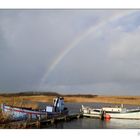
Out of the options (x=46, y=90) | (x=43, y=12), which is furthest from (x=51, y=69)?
(x=43, y=12)

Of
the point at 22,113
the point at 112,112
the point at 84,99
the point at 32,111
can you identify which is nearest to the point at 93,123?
the point at 84,99

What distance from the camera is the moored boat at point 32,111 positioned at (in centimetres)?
641

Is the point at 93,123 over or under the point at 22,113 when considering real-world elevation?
under

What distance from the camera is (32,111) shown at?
6.61m

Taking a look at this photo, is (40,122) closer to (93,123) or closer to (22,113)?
(22,113)

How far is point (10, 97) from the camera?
6199 mm

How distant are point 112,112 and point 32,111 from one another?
1084 mm

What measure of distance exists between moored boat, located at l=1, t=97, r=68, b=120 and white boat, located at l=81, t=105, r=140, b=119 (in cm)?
32

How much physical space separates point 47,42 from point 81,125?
1.11 meters

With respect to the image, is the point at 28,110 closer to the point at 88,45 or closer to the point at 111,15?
the point at 88,45

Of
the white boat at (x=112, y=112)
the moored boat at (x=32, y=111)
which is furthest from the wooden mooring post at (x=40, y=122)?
the white boat at (x=112, y=112)

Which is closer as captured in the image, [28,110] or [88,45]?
[88,45]

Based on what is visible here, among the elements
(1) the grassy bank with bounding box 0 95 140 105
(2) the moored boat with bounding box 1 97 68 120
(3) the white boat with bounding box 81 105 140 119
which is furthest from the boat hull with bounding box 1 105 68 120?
(3) the white boat with bounding box 81 105 140 119

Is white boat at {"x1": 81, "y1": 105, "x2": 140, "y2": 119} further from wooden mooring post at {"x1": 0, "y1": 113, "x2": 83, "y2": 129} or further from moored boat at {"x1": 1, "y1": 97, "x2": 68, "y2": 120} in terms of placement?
moored boat at {"x1": 1, "y1": 97, "x2": 68, "y2": 120}
